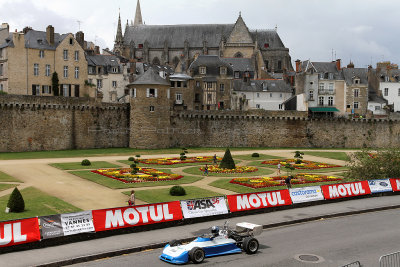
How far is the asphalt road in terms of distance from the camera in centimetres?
1977

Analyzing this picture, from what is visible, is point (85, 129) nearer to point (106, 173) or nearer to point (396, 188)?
point (106, 173)

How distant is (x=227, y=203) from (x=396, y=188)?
15325 mm

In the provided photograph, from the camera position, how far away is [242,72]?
91000mm

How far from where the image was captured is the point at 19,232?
20641 millimetres

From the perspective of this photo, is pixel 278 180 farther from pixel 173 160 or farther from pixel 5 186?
pixel 5 186

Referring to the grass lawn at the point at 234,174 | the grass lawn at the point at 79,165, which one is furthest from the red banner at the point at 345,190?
the grass lawn at the point at 79,165

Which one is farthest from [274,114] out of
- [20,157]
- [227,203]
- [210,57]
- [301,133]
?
[227,203]

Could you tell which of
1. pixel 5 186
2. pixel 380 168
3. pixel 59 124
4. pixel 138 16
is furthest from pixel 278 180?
pixel 138 16

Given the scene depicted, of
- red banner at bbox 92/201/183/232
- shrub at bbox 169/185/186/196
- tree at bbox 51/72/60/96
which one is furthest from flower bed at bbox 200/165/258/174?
tree at bbox 51/72/60/96

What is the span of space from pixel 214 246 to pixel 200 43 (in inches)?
3565

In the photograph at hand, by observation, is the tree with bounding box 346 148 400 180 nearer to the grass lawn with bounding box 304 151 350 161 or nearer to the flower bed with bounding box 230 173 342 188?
the flower bed with bounding box 230 173 342 188

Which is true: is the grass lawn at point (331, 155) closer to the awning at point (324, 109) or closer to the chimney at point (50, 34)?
the awning at point (324, 109)

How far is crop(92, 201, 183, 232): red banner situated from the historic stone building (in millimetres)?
77262

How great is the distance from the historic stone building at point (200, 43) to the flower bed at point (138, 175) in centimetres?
5989
